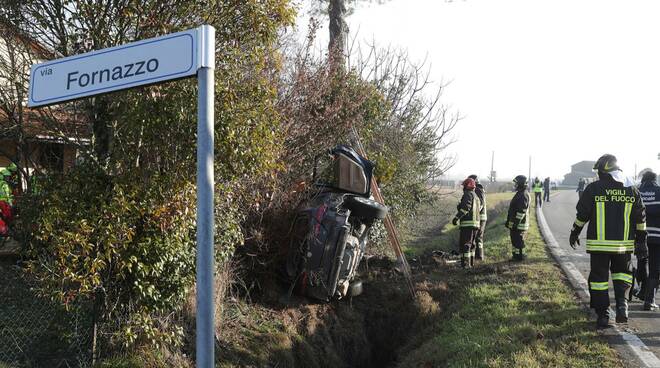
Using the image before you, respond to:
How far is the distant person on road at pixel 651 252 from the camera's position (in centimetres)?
674

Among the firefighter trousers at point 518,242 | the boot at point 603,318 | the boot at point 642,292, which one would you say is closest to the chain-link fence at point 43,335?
the boot at point 603,318

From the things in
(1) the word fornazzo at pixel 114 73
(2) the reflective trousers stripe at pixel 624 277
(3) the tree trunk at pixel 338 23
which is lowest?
(2) the reflective trousers stripe at pixel 624 277

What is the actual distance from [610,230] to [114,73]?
547 cm

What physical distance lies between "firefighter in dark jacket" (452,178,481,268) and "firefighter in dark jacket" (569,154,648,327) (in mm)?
3798

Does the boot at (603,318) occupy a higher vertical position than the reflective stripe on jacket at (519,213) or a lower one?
lower

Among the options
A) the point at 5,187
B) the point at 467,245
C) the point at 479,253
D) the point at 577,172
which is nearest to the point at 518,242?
the point at 467,245

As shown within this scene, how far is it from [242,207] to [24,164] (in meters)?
2.41

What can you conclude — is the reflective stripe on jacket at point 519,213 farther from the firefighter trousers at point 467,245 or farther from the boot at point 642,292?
the boot at point 642,292

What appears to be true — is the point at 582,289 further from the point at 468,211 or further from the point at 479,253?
the point at 479,253

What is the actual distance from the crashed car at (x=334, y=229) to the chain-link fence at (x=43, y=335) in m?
2.91

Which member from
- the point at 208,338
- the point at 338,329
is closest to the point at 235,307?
the point at 338,329

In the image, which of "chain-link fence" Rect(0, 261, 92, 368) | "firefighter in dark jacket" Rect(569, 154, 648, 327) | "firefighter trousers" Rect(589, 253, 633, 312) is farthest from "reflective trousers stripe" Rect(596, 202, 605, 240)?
"chain-link fence" Rect(0, 261, 92, 368)

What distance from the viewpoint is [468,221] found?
10.0 meters

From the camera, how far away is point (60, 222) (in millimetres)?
3957
